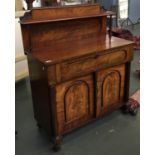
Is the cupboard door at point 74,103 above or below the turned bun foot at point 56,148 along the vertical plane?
above

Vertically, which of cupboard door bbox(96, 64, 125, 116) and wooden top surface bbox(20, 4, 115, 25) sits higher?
wooden top surface bbox(20, 4, 115, 25)

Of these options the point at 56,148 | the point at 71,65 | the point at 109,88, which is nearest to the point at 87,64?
the point at 71,65

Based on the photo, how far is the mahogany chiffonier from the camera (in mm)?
1581

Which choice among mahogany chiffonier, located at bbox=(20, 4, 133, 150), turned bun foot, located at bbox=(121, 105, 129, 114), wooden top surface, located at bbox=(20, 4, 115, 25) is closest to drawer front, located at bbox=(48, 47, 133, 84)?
mahogany chiffonier, located at bbox=(20, 4, 133, 150)

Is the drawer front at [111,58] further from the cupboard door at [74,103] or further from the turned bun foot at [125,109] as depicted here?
the turned bun foot at [125,109]

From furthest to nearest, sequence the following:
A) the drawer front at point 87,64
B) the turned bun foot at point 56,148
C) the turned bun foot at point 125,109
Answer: the turned bun foot at point 125,109, the turned bun foot at point 56,148, the drawer front at point 87,64

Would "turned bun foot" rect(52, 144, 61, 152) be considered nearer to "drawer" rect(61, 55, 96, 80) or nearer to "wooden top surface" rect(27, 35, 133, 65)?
"drawer" rect(61, 55, 96, 80)

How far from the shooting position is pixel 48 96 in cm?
160

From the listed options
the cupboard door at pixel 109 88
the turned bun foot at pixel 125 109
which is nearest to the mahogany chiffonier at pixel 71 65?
the cupboard door at pixel 109 88

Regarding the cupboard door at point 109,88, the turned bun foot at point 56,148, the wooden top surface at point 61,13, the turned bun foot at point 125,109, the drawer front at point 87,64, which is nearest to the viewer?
the drawer front at point 87,64

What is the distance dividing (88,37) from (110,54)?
35cm

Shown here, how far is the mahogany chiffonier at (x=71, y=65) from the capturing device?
1581mm

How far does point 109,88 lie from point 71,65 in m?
0.56
